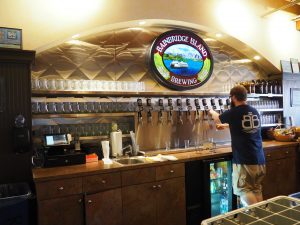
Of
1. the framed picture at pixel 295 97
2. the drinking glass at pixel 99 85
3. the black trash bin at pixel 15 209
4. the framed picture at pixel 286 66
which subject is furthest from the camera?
the framed picture at pixel 295 97

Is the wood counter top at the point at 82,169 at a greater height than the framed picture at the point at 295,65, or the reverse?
the framed picture at the point at 295,65

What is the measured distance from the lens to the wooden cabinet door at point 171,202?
3.25m

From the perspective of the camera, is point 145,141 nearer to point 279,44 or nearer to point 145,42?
point 145,42

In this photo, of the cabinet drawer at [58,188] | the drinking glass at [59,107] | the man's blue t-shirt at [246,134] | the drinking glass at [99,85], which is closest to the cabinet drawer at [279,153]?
the man's blue t-shirt at [246,134]

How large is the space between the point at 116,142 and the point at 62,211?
1.19 meters

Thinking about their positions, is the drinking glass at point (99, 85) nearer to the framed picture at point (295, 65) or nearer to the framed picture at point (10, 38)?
the framed picture at point (10, 38)

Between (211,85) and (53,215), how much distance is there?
3.36m

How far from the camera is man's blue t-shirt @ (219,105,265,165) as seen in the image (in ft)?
10.9

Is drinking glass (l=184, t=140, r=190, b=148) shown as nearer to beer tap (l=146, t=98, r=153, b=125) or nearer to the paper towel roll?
beer tap (l=146, t=98, r=153, b=125)

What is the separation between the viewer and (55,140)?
128 inches

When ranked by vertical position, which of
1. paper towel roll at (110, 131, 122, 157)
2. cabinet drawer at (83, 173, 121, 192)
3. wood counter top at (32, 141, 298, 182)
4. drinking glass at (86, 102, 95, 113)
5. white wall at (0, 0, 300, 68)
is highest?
white wall at (0, 0, 300, 68)

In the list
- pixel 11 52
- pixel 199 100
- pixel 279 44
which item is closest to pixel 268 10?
pixel 279 44

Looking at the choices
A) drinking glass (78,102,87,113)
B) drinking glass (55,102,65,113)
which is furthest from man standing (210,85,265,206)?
drinking glass (55,102,65,113)

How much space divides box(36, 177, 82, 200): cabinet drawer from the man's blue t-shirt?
6.43 feet
